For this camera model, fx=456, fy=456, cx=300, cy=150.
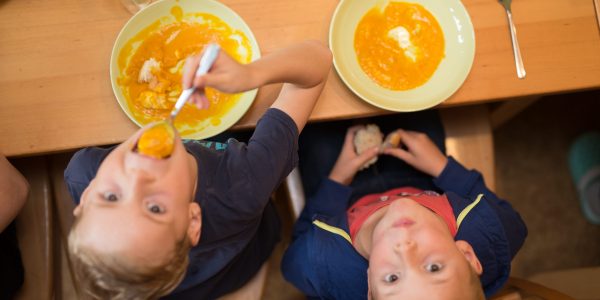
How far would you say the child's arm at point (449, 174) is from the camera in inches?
50.1

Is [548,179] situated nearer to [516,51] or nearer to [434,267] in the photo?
[516,51]

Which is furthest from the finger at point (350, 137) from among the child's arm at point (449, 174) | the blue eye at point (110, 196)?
the blue eye at point (110, 196)

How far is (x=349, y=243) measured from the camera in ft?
3.76

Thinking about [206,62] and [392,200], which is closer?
[206,62]

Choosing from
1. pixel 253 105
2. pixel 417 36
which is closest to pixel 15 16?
pixel 253 105

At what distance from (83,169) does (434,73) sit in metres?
0.84

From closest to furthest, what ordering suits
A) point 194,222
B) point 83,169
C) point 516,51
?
point 194,222 → point 83,169 → point 516,51

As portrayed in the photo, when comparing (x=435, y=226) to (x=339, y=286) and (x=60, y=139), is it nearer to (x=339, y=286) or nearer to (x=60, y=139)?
(x=339, y=286)

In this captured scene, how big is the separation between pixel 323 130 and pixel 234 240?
499 mm

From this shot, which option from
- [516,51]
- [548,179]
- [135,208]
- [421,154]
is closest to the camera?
[135,208]

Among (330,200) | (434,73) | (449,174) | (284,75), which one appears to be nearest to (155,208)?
(284,75)

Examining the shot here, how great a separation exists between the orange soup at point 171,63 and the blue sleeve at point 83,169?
0.12m

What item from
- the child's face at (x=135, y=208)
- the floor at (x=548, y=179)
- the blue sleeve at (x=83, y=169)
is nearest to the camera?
the child's face at (x=135, y=208)

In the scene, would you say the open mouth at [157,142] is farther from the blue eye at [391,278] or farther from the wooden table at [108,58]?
the blue eye at [391,278]
